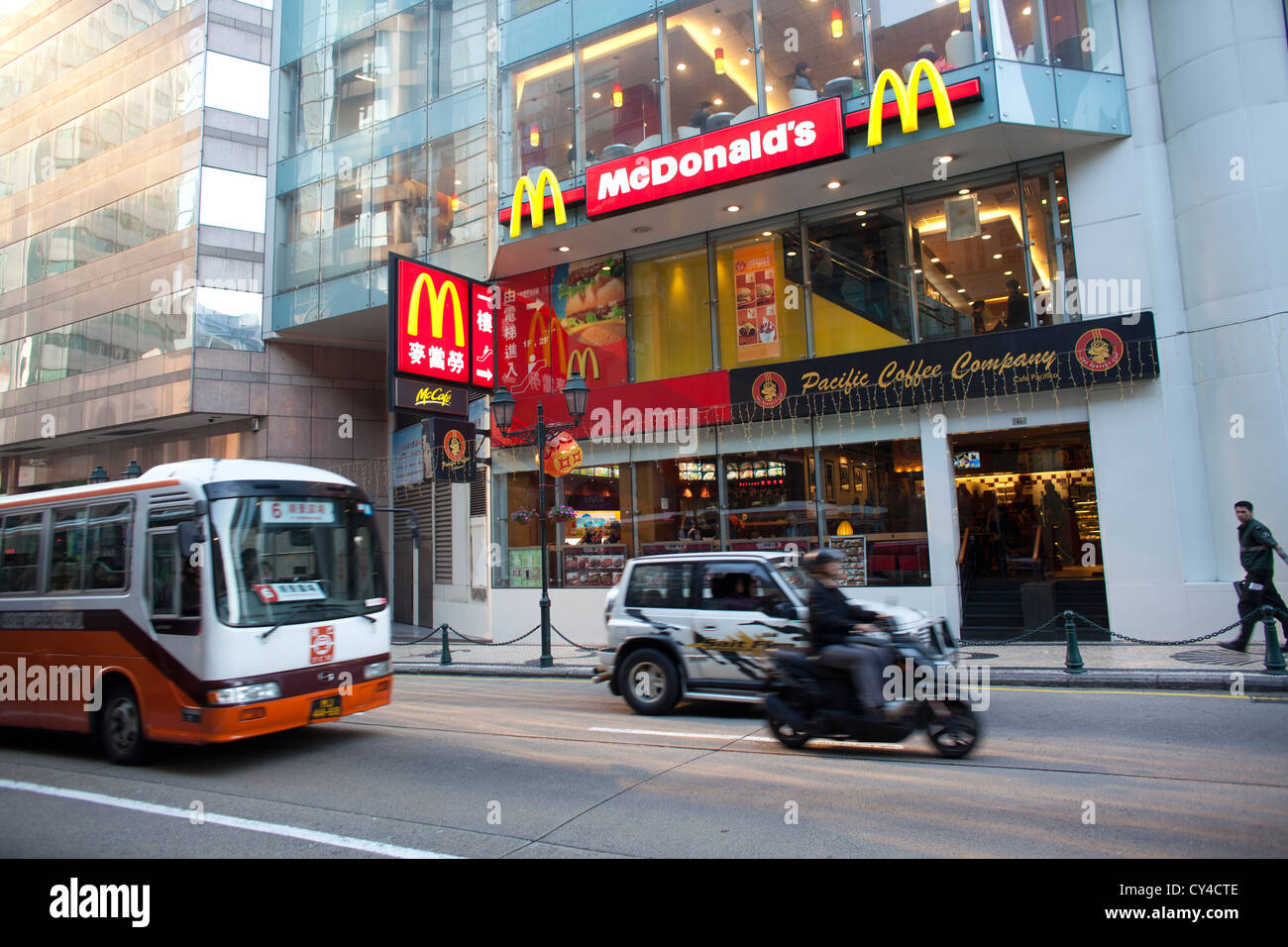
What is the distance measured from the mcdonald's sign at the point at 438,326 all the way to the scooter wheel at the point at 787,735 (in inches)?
Result: 493

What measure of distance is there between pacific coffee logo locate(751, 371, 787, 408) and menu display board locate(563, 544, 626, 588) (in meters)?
4.69

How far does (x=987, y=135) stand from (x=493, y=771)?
1327 centimetres

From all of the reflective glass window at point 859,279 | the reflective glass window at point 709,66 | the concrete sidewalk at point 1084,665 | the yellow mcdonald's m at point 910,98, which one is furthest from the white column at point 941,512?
the reflective glass window at point 709,66

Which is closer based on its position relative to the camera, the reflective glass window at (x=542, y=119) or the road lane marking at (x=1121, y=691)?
the road lane marking at (x=1121, y=691)

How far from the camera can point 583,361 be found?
777 inches

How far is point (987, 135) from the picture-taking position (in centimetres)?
1420

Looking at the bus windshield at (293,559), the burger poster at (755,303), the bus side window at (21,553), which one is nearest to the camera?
the bus windshield at (293,559)

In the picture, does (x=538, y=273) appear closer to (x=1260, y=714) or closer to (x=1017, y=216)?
(x=1017, y=216)

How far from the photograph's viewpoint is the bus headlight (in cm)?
744

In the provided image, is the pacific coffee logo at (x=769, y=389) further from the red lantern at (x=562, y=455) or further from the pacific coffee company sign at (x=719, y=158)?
the red lantern at (x=562, y=455)

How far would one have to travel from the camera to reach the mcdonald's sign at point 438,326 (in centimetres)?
1783

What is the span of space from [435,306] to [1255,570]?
16.1m

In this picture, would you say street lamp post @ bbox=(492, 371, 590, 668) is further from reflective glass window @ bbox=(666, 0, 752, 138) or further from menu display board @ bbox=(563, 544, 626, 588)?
reflective glass window @ bbox=(666, 0, 752, 138)
